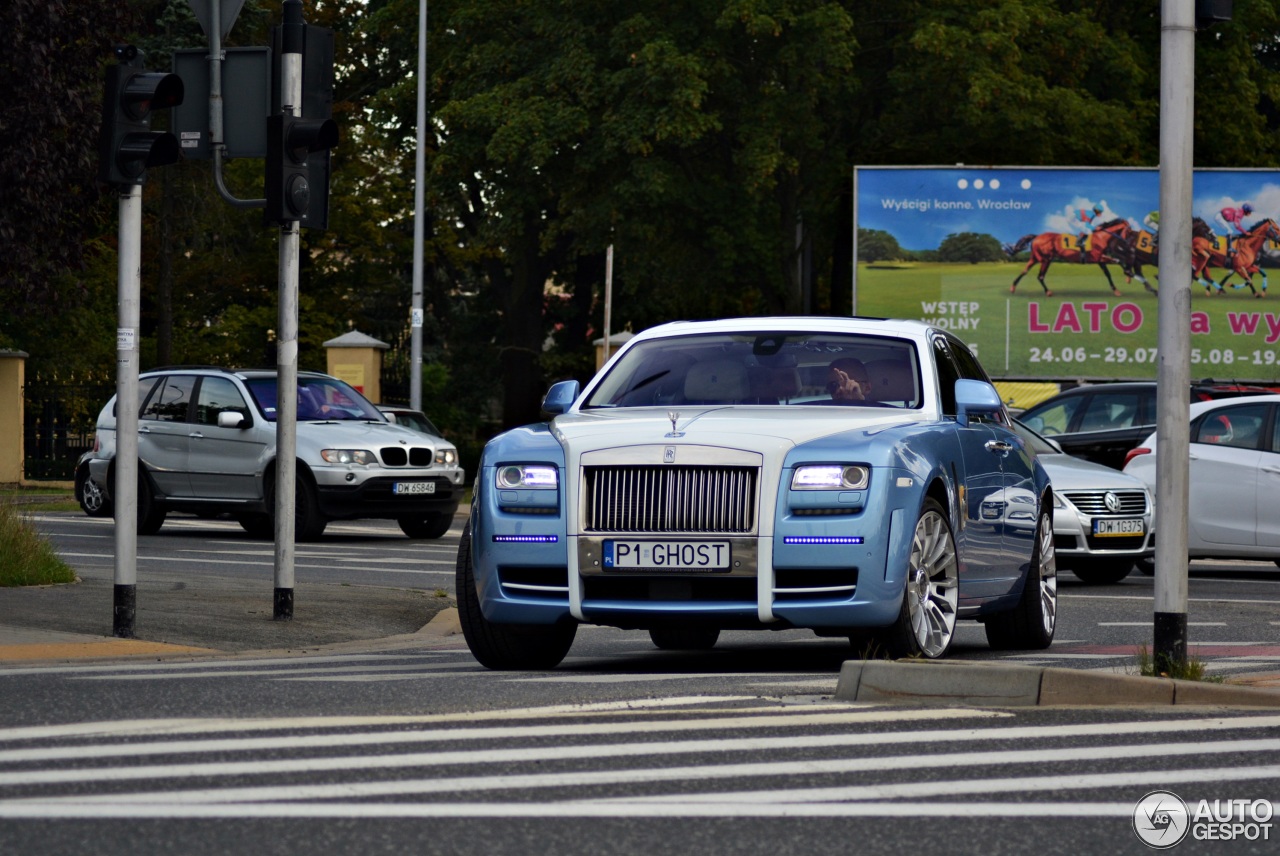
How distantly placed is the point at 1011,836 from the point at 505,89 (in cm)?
3608

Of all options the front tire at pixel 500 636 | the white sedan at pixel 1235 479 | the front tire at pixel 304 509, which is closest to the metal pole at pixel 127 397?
the front tire at pixel 500 636

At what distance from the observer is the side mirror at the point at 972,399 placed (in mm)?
11133

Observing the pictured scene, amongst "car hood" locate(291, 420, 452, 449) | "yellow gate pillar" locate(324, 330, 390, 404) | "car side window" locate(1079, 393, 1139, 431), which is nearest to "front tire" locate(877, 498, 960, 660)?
"car side window" locate(1079, 393, 1139, 431)

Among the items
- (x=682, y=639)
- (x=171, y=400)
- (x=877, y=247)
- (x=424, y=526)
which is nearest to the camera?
(x=682, y=639)

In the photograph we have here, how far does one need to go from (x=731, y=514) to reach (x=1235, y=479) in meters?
10.6

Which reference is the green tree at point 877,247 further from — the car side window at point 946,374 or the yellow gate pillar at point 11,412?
the car side window at point 946,374

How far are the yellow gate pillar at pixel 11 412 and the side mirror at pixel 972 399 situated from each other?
→ 29.7 metres

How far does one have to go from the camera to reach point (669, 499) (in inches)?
383

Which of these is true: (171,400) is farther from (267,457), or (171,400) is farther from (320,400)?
(267,457)

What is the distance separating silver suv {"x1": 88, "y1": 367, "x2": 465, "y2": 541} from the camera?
912 inches

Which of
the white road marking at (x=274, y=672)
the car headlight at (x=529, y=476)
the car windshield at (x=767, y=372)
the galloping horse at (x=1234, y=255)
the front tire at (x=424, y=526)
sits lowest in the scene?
the front tire at (x=424, y=526)

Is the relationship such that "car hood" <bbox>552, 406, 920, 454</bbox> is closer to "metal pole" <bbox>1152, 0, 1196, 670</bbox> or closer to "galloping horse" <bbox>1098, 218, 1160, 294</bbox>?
"metal pole" <bbox>1152, 0, 1196, 670</bbox>

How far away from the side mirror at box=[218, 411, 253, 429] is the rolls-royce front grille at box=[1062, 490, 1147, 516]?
9.06m

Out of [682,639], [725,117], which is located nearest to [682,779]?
[682,639]
